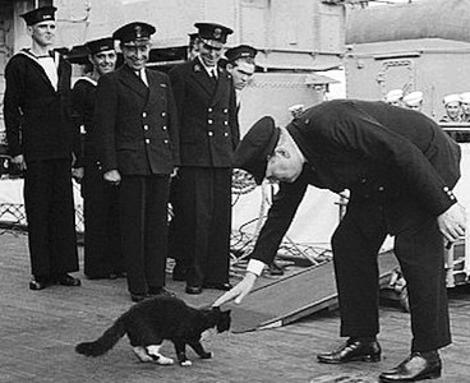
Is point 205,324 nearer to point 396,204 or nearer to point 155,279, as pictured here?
point 396,204

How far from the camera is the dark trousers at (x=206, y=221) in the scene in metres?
7.37

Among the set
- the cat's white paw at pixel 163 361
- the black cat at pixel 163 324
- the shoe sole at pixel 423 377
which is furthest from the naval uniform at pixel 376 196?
the cat's white paw at pixel 163 361

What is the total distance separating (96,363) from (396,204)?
1648mm

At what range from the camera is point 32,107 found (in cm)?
742

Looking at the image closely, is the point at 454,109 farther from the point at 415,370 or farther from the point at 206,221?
the point at 415,370

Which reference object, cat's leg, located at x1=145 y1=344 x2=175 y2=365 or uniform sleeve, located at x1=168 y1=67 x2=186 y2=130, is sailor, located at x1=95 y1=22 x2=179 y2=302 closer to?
uniform sleeve, located at x1=168 y1=67 x2=186 y2=130

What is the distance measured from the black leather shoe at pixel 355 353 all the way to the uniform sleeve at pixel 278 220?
2.17 ft

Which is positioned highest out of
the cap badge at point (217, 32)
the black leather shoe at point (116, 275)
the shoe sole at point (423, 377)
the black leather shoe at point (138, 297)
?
the cap badge at point (217, 32)

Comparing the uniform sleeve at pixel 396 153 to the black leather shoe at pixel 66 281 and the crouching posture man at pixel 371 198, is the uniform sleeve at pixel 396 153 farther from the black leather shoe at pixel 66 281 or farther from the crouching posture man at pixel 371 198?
the black leather shoe at pixel 66 281

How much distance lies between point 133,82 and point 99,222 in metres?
1.44

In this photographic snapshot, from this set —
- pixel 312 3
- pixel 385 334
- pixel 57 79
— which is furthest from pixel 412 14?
pixel 385 334

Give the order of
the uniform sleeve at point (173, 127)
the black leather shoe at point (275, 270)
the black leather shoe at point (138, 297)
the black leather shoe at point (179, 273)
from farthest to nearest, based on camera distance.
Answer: the black leather shoe at point (275, 270)
the black leather shoe at point (179, 273)
the uniform sleeve at point (173, 127)
the black leather shoe at point (138, 297)

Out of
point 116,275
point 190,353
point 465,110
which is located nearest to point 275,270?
point 116,275

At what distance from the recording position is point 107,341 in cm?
520
